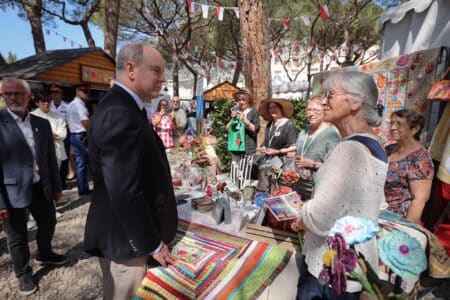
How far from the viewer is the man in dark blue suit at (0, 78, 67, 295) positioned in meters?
2.20

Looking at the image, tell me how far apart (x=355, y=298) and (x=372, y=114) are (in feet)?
2.60

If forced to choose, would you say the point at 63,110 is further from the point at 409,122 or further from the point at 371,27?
the point at 371,27

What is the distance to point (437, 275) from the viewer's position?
179 centimetres

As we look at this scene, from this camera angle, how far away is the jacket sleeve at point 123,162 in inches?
45.8

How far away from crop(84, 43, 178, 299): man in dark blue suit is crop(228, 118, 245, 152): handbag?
2.92 m

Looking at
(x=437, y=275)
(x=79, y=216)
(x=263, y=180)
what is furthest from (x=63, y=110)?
(x=437, y=275)

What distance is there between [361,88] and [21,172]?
100 inches

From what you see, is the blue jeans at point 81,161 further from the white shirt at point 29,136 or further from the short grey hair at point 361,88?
the short grey hair at point 361,88

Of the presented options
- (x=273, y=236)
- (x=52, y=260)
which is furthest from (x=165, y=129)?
(x=273, y=236)

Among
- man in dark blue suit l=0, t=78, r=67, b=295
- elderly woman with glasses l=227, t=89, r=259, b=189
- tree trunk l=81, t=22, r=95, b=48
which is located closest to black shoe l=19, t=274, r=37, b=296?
man in dark blue suit l=0, t=78, r=67, b=295

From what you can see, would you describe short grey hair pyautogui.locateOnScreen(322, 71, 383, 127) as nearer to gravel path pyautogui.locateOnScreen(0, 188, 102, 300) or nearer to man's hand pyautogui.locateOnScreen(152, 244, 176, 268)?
man's hand pyautogui.locateOnScreen(152, 244, 176, 268)

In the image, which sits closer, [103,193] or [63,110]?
[103,193]

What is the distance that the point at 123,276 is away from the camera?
4.53 ft

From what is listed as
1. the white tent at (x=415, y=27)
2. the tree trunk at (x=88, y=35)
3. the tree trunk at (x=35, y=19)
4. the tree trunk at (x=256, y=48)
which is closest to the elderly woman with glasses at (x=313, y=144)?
the white tent at (x=415, y=27)
